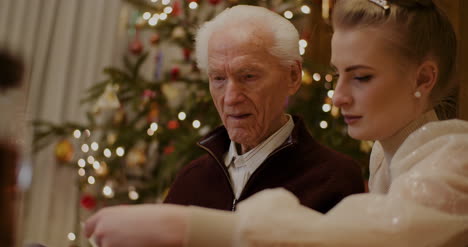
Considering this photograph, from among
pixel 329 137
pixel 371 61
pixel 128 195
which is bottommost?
pixel 128 195

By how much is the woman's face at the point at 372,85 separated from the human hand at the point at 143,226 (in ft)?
1.35

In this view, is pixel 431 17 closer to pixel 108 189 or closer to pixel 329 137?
pixel 329 137

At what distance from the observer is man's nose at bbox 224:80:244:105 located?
165cm

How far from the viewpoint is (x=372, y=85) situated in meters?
0.99

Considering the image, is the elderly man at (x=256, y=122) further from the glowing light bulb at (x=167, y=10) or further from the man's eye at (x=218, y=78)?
the glowing light bulb at (x=167, y=10)

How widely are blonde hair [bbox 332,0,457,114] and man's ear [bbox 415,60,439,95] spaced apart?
0.4 inches

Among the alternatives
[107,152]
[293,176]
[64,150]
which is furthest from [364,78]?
[64,150]

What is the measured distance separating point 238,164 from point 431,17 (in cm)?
80

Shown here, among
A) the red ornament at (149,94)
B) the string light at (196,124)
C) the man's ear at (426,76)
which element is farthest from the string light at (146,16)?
the man's ear at (426,76)

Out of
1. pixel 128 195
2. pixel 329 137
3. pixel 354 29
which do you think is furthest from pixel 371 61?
pixel 128 195

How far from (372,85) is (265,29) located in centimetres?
73

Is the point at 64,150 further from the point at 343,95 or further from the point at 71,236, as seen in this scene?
the point at 343,95

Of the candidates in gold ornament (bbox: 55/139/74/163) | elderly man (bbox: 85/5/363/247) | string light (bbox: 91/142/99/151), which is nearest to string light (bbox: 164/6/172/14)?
string light (bbox: 91/142/99/151)

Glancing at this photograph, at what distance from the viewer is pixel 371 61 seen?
989mm
